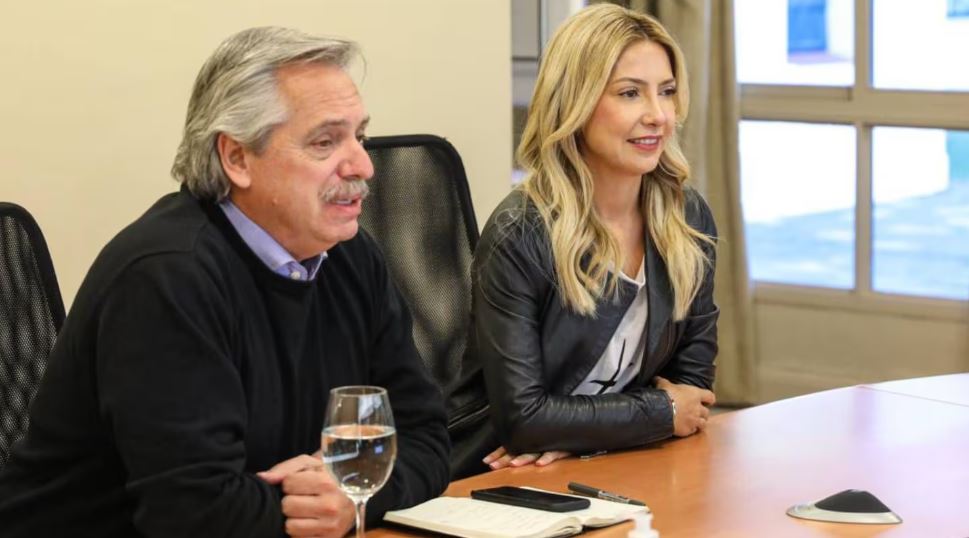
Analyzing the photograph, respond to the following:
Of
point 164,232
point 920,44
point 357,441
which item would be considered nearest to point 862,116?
point 920,44

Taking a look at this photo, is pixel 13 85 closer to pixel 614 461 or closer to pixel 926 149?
pixel 614 461

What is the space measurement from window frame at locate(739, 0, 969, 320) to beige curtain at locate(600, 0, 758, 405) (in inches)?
12.3

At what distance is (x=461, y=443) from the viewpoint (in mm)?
2559

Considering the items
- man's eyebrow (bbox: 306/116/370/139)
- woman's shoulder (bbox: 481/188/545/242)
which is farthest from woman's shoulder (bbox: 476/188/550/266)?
man's eyebrow (bbox: 306/116/370/139)

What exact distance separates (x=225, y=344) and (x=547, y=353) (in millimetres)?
797

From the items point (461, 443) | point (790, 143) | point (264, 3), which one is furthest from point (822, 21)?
point (461, 443)

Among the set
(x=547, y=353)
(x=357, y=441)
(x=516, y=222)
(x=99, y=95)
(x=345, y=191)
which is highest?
(x=99, y=95)

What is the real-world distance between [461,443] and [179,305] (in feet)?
3.17

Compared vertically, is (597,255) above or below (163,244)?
below

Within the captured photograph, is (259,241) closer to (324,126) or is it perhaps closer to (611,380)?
(324,126)

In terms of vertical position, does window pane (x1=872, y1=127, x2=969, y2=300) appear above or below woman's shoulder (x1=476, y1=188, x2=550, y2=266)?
below

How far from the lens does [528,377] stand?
7.66 ft

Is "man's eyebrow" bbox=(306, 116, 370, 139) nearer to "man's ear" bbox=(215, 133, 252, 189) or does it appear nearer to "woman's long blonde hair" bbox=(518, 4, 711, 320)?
"man's ear" bbox=(215, 133, 252, 189)

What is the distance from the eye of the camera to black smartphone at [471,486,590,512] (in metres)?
1.78
